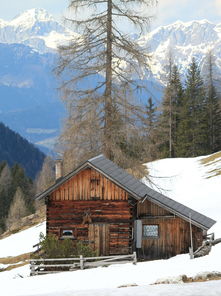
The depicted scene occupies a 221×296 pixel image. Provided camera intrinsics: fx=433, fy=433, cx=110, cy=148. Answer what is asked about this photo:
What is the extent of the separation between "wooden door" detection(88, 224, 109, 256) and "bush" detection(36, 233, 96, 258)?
67 centimetres

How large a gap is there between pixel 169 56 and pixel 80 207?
4673cm

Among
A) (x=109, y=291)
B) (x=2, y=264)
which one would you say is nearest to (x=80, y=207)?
(x=2, y=264)

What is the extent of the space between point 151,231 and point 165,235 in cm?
79

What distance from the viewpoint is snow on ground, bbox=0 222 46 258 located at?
36844 mm

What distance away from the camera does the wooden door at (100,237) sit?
77.6 ft

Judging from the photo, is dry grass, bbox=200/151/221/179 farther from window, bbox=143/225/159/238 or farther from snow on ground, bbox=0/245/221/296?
snow on ground, bbox=0/245/221/296

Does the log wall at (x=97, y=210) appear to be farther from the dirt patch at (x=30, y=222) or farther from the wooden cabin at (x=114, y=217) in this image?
the dirt patch at (x=30, y=222)

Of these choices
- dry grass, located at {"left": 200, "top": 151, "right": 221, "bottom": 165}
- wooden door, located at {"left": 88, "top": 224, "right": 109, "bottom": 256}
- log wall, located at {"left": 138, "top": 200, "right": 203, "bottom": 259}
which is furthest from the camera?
dry grass, located at {"left": 200, "top": 151, "right": 221, "bottom": 165}

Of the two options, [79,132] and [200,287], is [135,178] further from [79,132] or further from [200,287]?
[200,287]

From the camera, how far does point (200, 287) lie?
26.7 ft

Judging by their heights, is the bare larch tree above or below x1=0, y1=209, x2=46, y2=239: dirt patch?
above

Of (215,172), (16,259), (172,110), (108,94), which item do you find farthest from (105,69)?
(172,110)

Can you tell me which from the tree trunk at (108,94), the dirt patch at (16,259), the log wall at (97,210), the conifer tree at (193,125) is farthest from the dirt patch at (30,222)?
the tree trunk at (108,94)

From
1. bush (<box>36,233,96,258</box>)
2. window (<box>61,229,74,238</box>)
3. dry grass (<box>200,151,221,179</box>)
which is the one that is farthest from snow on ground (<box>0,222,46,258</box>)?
dry grass (<box>200,151,221,179</box>)
